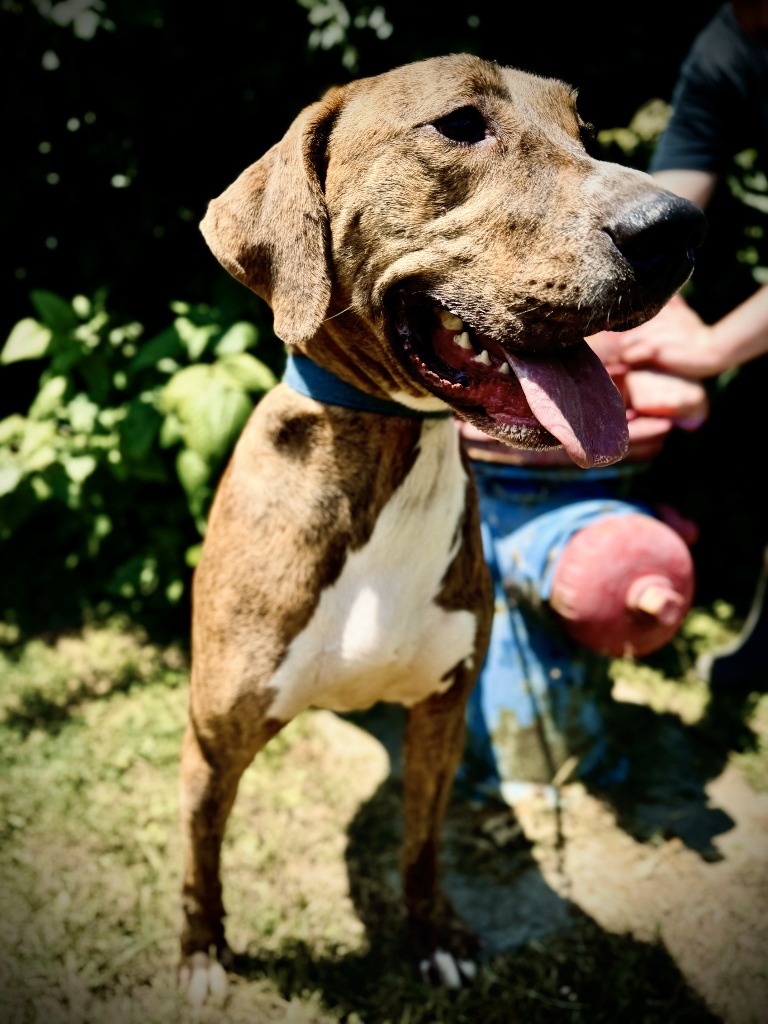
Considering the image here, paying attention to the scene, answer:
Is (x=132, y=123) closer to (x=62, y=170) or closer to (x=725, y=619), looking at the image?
(x=62, y=170)

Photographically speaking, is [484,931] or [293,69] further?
[293,69]

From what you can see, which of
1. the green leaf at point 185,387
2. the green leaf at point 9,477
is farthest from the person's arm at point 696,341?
the green leaf at point 9,477

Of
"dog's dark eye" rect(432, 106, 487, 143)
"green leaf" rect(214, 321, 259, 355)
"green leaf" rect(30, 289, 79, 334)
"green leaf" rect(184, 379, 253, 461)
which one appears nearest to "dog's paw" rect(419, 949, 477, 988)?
"green leaf" rect(184, 379, 253, 461)

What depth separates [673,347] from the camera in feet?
9.11

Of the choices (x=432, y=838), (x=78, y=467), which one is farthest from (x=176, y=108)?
(x=432, y=838)

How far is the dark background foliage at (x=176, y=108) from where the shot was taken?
3.39 m

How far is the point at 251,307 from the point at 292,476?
5.28 ft

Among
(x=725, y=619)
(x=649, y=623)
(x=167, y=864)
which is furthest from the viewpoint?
(x=725, y=619)

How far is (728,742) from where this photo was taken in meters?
3.47

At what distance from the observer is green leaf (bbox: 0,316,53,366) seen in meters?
3.18

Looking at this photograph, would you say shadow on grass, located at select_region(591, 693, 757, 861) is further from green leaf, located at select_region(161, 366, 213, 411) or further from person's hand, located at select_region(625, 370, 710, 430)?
green leaf, located at select_region(161, 366, 213, 411)

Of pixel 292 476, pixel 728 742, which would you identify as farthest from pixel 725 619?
pixel 292 476

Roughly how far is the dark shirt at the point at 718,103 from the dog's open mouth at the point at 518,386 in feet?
6.57

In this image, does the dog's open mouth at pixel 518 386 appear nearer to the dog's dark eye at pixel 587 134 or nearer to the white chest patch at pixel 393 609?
the white chest patch at pixel 393 609
